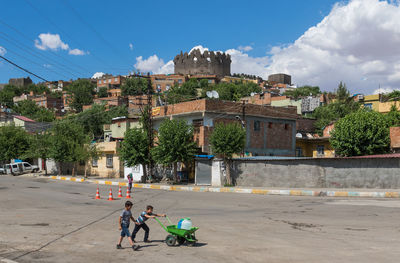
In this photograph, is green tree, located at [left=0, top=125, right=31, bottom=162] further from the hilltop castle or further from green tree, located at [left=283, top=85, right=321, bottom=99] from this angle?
the hilltop castle

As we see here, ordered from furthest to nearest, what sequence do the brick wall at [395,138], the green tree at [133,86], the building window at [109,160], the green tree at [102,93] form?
the green tree at [102,93]
the green tree at [133,86]
the building window at [109,160]
the brick wall at [395,138]

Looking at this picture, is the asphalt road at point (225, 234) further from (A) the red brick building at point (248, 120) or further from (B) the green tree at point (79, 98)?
(B) the green tree at point (79, 98)

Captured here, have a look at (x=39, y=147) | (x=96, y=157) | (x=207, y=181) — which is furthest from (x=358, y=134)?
(x=39, y=147)

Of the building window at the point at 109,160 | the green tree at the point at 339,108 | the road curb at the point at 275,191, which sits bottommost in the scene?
the road curb at the point at 275,191

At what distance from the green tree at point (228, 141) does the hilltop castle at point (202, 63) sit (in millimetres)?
141769

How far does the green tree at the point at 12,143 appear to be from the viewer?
54.6 meters

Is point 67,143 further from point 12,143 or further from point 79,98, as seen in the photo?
point 79,98

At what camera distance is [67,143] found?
143ft

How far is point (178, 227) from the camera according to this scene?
9766 millimetres

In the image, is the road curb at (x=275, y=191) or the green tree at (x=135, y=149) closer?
the road curb at (x=275, y=191)

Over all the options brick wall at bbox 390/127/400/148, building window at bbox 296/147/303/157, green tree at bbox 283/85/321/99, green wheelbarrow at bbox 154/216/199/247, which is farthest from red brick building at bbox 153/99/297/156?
green tree at bbox 283/85/321/99

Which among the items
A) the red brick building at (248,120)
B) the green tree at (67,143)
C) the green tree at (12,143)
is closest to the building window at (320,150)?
the red brick building at (248,120)

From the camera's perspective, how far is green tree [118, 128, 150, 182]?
112 feet

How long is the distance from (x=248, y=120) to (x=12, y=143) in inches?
1445
